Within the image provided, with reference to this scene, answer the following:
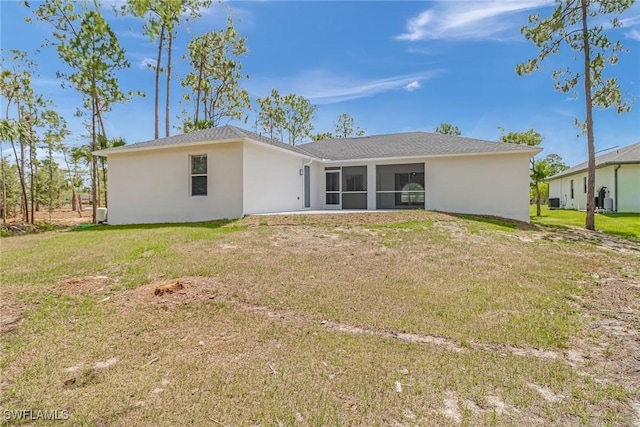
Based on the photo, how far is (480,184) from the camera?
1454cm

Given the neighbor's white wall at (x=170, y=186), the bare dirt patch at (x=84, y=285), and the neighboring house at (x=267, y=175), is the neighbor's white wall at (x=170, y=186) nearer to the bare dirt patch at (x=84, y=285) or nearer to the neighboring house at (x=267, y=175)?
the neighboring house at (x=267, y=175)

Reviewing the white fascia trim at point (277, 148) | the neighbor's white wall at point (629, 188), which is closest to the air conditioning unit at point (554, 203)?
the neighbor's white wall at point (629, 188)

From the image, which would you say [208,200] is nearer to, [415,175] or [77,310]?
[77,310]

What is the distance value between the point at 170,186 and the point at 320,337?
1174 centimetres

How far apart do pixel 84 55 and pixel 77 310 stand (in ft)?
63.0

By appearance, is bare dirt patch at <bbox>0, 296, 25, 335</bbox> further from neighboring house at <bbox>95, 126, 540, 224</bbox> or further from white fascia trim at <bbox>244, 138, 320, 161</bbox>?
white fascia trim at <bbox>244, 138, 320, 161</bbox>

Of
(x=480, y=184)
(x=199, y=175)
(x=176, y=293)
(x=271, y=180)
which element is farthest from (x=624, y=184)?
(x=176, y=293)

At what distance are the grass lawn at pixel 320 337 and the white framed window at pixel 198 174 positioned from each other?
18.0 ft

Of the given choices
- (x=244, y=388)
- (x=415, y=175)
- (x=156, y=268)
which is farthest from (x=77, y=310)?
(x=415, y=175)

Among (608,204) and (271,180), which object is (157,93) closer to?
(271,180)

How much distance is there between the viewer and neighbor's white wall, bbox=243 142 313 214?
41.8 feet

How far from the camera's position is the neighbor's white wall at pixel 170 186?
12.6 m

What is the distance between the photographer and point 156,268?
6543mm

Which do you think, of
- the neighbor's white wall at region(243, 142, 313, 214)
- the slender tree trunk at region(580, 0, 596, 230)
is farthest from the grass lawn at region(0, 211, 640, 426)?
the slender tree trunk at region(580, 0, 596, 230)
